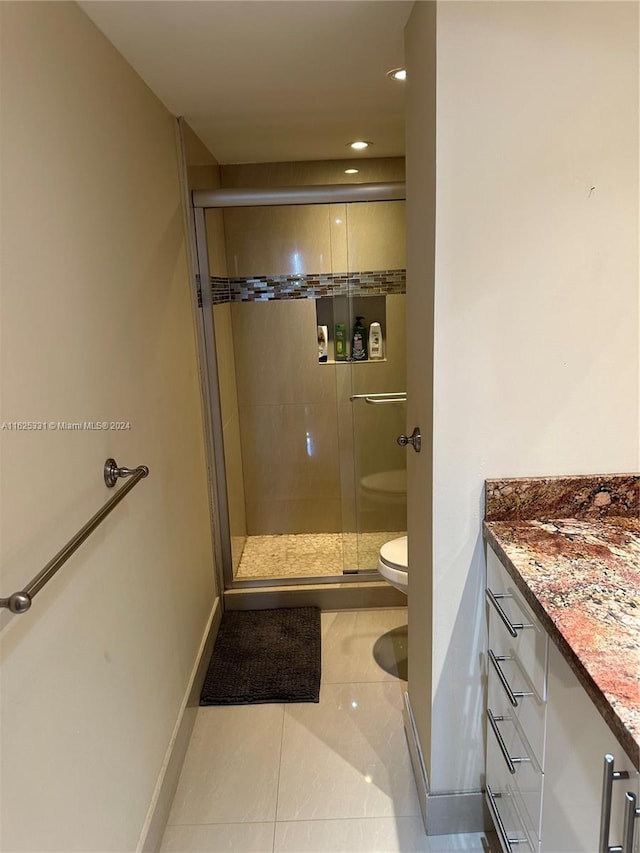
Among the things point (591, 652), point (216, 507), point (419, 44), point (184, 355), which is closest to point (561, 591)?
point (591, 652)

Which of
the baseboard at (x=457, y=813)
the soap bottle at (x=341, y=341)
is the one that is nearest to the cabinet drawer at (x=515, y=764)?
the baseboard at (x=457, y=813)

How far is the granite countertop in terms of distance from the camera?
886 millimetres

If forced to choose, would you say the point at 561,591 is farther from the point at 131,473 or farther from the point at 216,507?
the point at 216,507

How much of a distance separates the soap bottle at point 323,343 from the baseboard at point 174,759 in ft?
5.04

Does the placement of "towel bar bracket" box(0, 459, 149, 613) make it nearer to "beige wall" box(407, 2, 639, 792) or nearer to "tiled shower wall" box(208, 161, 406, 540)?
"beige wall" box(407, 2, 639, 792)

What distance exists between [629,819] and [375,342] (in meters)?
2.48

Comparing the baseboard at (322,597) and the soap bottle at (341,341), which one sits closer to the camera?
the baseboard at (322,597)

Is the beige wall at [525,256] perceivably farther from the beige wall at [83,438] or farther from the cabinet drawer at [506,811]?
the beige wall at [83,438]

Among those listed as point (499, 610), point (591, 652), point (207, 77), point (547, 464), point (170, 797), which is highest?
point (207, 77)

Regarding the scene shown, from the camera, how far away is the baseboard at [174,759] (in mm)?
1609

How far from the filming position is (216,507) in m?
2.78

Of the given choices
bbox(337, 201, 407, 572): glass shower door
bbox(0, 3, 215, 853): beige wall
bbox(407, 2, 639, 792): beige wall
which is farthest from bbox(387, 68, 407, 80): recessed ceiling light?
bbox(337, 201, 407, 572): glass shower door

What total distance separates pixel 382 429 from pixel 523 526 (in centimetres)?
166

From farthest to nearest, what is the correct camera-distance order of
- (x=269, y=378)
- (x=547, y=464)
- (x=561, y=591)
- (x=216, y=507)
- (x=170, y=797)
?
1. (x=269, y=378)
2. (x=216, y=507)
3. (x=170, y=797)
4. (x=547, y=464)
5. (x=561, y=591)
